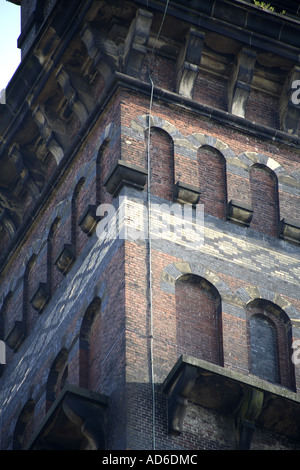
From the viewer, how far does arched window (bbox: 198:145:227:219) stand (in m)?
36.8

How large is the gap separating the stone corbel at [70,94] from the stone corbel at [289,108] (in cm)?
493

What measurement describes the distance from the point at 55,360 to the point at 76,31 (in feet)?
27.7

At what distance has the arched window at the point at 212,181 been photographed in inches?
1448

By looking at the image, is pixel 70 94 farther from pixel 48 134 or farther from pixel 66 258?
pixel 66 258

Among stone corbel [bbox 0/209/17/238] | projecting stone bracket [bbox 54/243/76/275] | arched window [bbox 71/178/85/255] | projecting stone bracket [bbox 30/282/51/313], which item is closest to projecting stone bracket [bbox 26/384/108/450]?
projecting stone bracket [bbox 54/243/76/275]

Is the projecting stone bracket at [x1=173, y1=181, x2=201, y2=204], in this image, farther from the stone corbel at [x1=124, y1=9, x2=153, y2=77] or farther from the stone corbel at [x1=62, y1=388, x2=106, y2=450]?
the stone corbel at [x1=62, y1=388, x2=106, y2=450]

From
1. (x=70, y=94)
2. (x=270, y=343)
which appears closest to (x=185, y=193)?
(x=270, y=343)

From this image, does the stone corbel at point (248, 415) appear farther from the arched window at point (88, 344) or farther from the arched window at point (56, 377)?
the arched window at point (56, 377)

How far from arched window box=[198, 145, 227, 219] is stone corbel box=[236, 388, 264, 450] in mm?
5894

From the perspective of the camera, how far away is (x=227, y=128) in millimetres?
38594

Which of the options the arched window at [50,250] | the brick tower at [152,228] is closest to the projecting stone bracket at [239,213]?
the brick tower at [152,228]

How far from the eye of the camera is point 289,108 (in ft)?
131

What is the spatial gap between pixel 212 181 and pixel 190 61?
11.2ft

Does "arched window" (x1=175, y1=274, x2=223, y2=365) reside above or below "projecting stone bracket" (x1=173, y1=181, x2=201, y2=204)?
below
